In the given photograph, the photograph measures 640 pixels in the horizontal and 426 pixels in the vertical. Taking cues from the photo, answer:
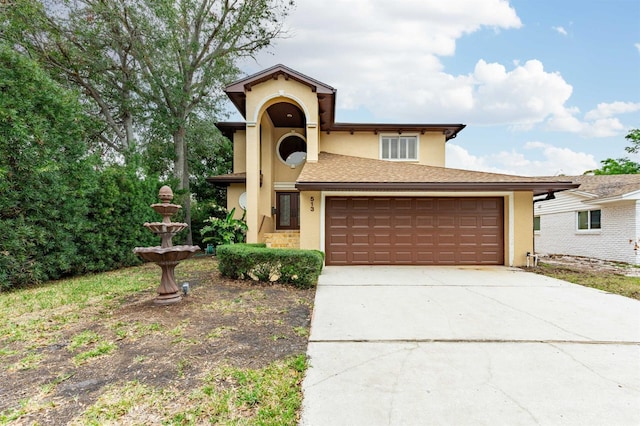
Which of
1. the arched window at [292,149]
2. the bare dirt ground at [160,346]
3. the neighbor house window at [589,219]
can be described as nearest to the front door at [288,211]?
the arched window at [292,149]

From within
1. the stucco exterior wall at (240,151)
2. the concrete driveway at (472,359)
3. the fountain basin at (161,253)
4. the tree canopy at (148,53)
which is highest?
the tree canopy at (148,53)

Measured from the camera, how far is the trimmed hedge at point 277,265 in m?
7.00

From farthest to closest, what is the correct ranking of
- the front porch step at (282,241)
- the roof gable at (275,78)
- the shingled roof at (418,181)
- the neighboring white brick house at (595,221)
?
the neighboring white brick house at (595,221) < the roof gable at (275,78) < the front porch step at (282,241) < the shingled roof at (418,181)

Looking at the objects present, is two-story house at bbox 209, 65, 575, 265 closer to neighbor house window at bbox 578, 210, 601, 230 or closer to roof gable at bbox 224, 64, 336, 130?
roof gable at bbox 224, 64, 336, 130

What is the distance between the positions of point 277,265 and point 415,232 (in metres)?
5.35

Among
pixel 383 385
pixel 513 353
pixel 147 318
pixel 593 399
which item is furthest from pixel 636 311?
pixel 147 318

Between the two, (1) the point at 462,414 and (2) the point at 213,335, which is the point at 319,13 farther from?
(1) the point at 462,414

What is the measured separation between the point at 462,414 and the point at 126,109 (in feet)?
57.5

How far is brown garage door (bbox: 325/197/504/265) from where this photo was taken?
10.2 m

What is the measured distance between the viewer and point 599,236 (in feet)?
43.7

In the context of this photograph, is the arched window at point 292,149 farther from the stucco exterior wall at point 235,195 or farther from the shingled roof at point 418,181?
the shingled roof at point 418,181

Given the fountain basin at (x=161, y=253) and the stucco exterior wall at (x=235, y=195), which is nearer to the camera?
the fountain basin at (x=161, y=253)

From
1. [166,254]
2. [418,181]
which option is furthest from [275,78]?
[166,254]

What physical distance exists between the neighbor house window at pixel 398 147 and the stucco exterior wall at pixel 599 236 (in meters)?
8.52
